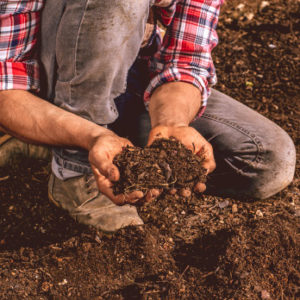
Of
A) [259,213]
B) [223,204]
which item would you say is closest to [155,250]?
[223,204]

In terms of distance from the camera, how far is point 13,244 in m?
1.84

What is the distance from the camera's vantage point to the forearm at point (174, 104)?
1745 mm

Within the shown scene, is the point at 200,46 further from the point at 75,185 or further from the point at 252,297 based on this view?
the point at 252,297

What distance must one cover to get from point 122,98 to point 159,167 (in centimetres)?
76

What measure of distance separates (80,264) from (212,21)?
1.42m

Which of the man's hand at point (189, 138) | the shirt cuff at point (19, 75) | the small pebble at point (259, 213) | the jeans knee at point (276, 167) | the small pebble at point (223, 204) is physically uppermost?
the shirt cuff at point (19, 75)

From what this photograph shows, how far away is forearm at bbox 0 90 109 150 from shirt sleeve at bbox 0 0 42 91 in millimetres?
61

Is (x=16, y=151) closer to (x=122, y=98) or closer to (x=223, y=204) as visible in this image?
(x=122, y=98)

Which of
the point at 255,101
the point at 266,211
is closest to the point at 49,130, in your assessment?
the point at 266,211

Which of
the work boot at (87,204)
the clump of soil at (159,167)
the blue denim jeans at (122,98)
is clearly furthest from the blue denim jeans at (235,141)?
the clump of soil at (159,167)

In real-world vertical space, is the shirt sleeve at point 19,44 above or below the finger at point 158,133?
above

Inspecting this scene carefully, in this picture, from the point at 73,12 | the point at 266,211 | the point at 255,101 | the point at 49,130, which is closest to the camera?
the point at 73,12

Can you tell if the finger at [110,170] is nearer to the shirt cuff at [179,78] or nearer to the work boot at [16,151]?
the shirt cuff at [179,78]

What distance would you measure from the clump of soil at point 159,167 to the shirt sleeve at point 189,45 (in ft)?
1.73
